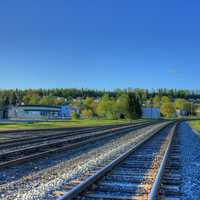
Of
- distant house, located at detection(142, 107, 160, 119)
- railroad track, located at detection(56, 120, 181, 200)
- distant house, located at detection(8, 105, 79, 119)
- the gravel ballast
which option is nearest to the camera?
railroad track, located at detection(56, 120, 181, 200)

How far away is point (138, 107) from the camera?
4838 inches

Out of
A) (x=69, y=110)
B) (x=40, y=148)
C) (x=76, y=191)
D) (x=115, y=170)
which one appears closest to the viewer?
(x=76, y=191)

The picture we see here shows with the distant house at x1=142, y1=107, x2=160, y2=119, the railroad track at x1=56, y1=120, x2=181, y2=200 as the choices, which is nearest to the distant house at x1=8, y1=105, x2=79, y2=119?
the distant house at x1=142, y1=107, x2=160, y2=119

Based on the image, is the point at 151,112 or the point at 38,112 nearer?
the point at 38,112

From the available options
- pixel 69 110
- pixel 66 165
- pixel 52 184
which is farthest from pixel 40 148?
pixel 69 110

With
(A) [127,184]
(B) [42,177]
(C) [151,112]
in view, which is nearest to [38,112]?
(C) [151,112]

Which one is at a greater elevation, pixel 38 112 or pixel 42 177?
pixel 38 112

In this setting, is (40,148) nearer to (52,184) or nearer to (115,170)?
(115,170)

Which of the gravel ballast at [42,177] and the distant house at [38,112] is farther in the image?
the distant house at [38,112]

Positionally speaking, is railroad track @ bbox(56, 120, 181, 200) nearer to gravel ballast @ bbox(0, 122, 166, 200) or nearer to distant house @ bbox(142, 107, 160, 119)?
gravel ballast @ bbox(0, 122, 166, 200)

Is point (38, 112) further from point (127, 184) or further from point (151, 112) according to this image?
point (127, 184)

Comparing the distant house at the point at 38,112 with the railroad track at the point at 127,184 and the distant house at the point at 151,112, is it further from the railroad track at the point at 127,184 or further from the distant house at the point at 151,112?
the railroad track at the point at 127,184

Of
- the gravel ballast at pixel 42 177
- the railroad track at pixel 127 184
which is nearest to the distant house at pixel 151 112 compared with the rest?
the gravel ballast at pixel 42 177

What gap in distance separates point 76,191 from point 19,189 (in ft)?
6.18
